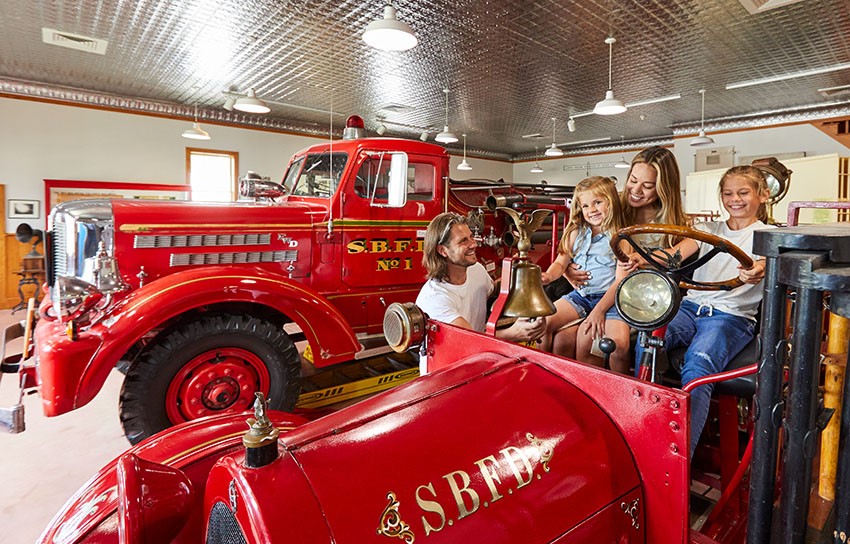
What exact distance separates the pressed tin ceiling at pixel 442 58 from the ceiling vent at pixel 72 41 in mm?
78

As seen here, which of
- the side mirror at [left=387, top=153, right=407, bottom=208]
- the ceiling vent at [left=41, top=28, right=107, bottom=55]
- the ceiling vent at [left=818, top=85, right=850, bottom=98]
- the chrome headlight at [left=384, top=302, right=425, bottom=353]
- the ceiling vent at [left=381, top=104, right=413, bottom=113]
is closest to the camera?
the chrome headlight at [left=384, top=302, right=425, bottom=353]

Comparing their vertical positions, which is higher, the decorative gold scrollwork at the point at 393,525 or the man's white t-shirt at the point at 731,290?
the man's white t-shirt at the point at 731,290

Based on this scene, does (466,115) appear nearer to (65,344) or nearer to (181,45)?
(181,45)

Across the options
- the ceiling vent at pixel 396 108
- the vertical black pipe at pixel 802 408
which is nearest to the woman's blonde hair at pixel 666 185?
the vertical black pipe at pixel 802 408

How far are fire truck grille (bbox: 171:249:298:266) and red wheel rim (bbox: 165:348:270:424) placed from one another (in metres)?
0.79

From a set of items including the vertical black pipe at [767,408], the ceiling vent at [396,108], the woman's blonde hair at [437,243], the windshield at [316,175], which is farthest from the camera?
the ceiling vent at [396,108]

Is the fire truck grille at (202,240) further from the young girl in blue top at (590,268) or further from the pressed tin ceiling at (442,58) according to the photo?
the pressed tin ceiling at (442,58)

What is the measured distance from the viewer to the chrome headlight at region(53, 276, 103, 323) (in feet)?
8.33

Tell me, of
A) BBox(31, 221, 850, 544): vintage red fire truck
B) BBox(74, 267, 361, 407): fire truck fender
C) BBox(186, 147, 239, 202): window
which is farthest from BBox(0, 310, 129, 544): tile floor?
BBox(186, 147, 239, 202): window

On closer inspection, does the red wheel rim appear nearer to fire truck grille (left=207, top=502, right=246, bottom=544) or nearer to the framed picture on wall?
fire truck grille (left=207, top=502, right=246, bottom=544)

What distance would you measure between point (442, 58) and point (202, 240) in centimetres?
491

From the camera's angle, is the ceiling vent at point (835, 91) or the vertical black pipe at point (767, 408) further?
the ceiling vent at point (835, 91)

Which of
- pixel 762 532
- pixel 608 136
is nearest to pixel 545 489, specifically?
pixel 762 532

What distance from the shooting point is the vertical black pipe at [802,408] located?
727mm
